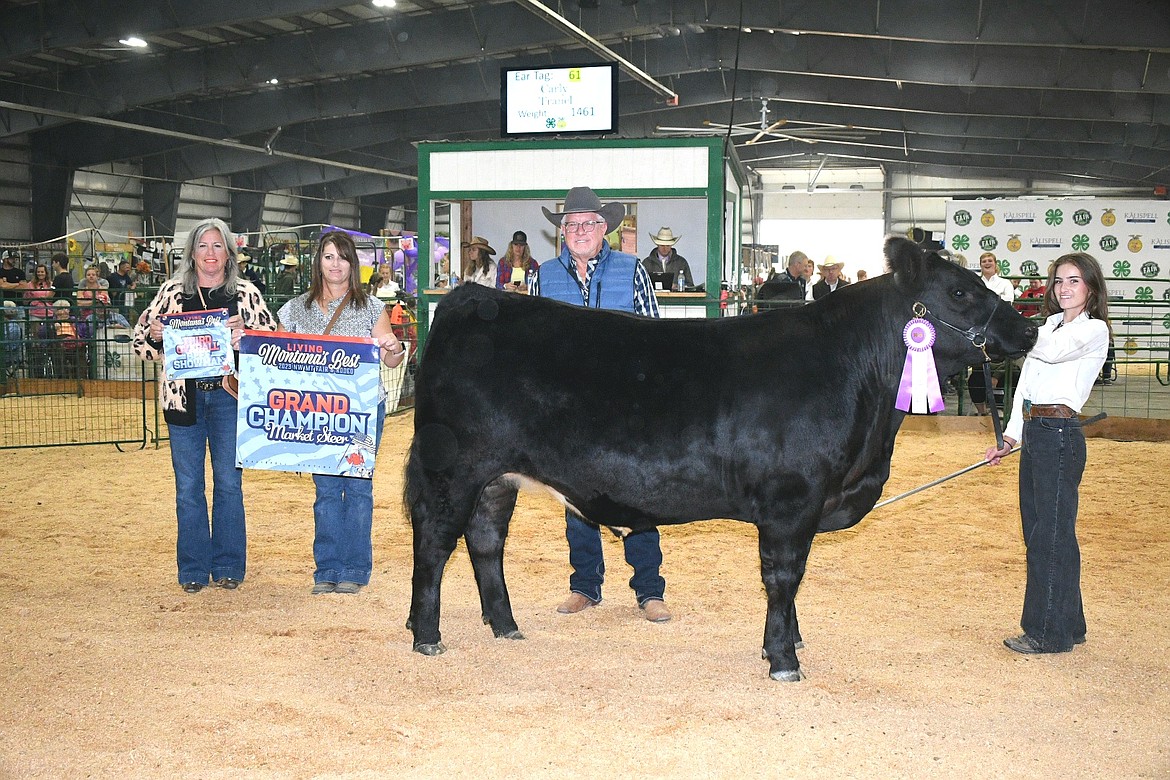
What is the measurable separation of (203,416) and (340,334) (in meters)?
0.84

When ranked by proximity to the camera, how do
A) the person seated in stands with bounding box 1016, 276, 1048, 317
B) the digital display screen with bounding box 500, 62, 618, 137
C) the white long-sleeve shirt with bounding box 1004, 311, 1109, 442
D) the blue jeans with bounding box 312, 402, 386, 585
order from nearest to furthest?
the white long-sleeve shirt with bounding box 1004, 311, 1109, 442
the blue jeans with bounding box 312, 402, 386, 585
the person seated in stands with bounding box 1016, 276, 1048, 317
the digital display screen with bounding box 500, 62, 618, 137

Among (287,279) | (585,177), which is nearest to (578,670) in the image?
(585,177)

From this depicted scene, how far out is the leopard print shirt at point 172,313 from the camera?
5.06 meters

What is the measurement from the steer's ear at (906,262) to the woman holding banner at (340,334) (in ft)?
7.87

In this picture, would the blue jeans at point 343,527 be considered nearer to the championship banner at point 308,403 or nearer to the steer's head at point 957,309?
the championship banner at point 308,403


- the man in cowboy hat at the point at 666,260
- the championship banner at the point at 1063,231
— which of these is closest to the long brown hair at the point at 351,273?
the man in cowboy hat at the point at 666,260

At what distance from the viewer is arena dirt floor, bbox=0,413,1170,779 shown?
335 centimetres

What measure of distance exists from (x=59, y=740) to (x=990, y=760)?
3.12m

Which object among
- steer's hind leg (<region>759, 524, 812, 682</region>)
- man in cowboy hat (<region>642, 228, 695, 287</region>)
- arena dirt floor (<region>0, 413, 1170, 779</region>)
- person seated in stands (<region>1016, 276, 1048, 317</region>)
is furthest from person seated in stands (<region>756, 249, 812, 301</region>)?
steer's hind leg (<region>759, 524, 812, 682</region>)

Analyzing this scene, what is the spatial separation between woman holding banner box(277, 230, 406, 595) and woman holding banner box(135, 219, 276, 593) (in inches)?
13.8

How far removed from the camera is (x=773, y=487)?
13.0 ft

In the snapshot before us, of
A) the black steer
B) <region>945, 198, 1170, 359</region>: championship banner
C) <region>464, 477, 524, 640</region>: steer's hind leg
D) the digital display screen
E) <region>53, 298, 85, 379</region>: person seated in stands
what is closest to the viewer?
the black steer

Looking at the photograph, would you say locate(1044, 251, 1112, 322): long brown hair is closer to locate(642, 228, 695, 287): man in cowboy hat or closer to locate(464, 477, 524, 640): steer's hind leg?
locate(464, 477, 524, 640): steer's hind leg

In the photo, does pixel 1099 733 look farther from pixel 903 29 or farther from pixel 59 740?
pixel 903 29
